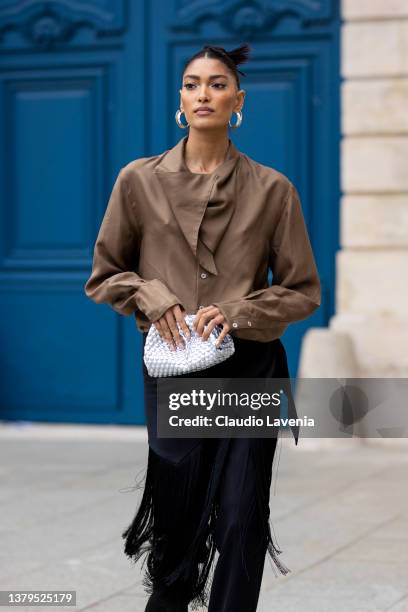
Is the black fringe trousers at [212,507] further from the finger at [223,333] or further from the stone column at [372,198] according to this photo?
the stone column at [372,198]

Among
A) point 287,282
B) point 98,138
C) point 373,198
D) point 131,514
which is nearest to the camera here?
point 287,282

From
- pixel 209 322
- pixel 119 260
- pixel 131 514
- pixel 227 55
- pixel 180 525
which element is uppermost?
pixel 227 55

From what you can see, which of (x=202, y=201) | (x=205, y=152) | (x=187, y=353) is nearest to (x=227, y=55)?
(x=205, y=152)

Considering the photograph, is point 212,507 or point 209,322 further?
point 212,507

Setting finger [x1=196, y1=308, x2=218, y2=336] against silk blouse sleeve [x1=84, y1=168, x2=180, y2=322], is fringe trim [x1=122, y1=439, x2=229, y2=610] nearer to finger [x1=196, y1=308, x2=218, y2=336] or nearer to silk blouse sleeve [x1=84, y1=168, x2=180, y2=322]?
finger [x1=196, y1=308, x2=218, y2=336]

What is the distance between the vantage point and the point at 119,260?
4152mm

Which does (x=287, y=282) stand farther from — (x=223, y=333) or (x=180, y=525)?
(x=180, y=525)

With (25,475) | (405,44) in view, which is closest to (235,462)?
(25,475)

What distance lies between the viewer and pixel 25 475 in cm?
805

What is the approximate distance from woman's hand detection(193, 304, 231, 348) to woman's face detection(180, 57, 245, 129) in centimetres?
55

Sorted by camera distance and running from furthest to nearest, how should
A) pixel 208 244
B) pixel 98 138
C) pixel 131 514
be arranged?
pixel 98 138, pixel 131 514, pixel 208 244

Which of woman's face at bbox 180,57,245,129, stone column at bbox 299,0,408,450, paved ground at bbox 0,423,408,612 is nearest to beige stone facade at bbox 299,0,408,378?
stone column at bbox 299,0,408,450

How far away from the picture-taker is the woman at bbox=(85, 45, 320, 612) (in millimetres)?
3982

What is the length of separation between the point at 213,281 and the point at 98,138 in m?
5.85
